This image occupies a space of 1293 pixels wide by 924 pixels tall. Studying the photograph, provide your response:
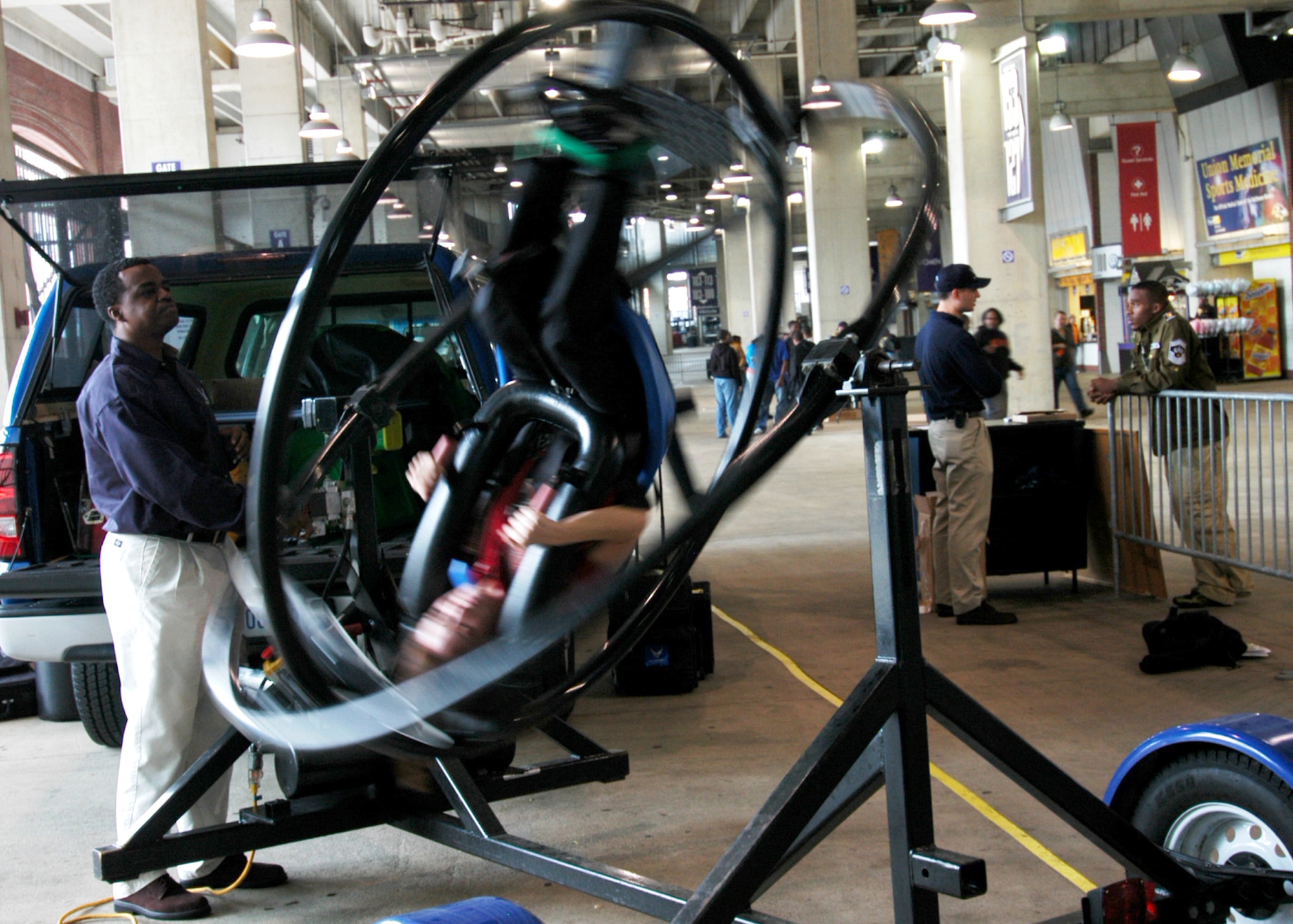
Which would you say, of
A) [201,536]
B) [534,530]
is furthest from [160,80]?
[534,530]

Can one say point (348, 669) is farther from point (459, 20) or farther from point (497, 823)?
point (459, 20)

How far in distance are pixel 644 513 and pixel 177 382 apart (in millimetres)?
1942

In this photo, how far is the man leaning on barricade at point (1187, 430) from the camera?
6.68 m

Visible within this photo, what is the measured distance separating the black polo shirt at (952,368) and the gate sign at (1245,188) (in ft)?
75.8

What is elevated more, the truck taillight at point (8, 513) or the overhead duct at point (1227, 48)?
the overhead duct at point (1227, 48)

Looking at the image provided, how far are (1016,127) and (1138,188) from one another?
12566 millimetres

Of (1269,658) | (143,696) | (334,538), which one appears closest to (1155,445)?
(1269,658)

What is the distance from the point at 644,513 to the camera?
2.61 metres

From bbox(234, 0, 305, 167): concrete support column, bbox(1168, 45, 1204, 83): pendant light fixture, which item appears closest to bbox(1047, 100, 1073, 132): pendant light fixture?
bbox(1168, 45, 1204, 83): pendant light fixture

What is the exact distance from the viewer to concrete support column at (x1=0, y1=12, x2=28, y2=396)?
1173cm

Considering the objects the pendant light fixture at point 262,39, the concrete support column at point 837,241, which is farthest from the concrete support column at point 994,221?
the pendant light fixture at point 262,39

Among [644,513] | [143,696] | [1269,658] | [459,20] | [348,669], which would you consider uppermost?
[459,20]

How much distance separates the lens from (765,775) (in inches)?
183

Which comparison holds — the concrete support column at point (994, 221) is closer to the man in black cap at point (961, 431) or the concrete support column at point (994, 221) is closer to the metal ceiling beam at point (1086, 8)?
the metal ceiling beam at point (1086, 8)
